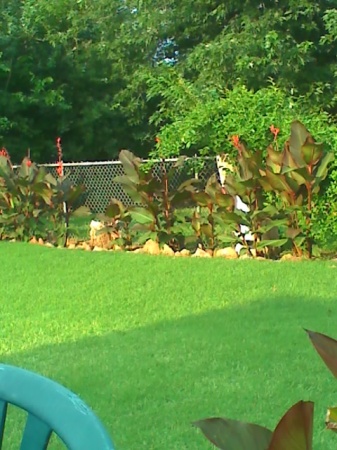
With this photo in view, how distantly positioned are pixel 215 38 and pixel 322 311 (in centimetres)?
1038

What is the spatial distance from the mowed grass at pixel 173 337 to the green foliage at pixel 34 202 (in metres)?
1.92

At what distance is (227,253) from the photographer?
781 centimetres

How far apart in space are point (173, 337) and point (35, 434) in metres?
3.30

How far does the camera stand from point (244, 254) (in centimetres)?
765

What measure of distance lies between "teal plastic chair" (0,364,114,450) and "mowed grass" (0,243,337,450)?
5.69 ft

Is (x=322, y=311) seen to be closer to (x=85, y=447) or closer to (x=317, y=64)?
(x=85, y=447)

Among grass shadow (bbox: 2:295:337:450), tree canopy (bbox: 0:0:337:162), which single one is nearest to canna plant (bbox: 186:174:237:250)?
grass shadow (bbox: 2:295:337:450)

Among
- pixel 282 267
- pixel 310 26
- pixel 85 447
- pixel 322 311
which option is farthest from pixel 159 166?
pixel 85 447

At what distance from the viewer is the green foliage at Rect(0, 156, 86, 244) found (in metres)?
9.40

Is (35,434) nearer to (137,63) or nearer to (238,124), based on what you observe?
(238,124)

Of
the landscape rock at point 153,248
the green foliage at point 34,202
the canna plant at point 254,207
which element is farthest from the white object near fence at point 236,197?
the green foliage at point 34,202

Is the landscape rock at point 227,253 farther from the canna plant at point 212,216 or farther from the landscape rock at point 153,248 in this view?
the landscape rock at point 153,248

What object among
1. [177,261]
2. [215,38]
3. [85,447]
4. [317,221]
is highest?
[215,38]

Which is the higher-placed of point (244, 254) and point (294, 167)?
point (294, 167)
